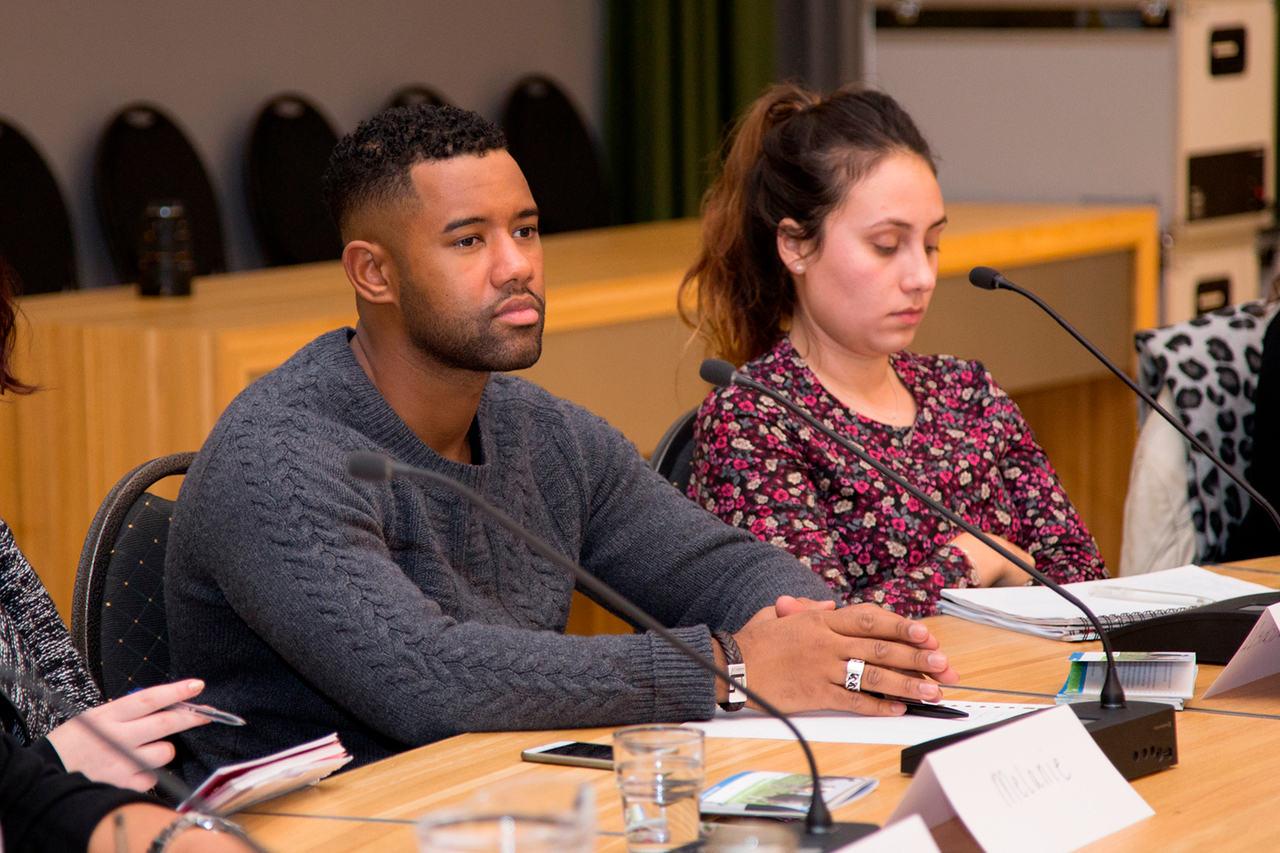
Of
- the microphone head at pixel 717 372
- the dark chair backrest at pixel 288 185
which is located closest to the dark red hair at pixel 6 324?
the microphone head at pixel 717 372

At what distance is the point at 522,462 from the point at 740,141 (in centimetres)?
75

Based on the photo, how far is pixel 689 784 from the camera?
1.08m

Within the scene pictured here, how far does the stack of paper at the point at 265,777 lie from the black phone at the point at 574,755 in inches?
6.4

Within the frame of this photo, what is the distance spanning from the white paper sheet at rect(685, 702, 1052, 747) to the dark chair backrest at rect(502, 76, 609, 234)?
11.0ft

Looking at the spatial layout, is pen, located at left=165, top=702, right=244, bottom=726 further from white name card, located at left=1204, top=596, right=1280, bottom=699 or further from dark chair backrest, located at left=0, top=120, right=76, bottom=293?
dark chair backrest, located at left=0, top=120, right=76, bottom=293

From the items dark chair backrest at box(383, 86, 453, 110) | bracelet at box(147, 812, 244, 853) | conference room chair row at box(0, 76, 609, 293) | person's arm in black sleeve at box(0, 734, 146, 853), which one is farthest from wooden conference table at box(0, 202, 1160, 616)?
bracelet at box(147, 812, 244, 853)

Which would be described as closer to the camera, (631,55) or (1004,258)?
(1004,258)

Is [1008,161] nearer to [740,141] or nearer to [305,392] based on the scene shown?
[740,141]

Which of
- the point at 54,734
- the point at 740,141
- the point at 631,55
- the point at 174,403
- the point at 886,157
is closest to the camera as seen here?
the point at 54,734

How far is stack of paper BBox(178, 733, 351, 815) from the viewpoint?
115 centimetres

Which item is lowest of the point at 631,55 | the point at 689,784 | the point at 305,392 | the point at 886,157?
the point at 689,784

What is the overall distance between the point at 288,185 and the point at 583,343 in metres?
1.48

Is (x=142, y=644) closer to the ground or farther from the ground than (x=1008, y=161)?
closer to the ground

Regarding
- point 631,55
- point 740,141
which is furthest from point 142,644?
point 631,55
